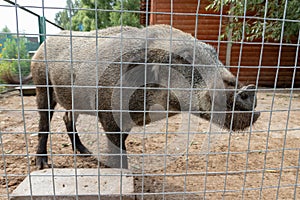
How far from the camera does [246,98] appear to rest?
2027 mm

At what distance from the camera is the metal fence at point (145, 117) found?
1732 mm

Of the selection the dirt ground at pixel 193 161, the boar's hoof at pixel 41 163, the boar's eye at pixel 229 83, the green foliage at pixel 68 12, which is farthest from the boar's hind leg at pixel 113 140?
the boar's eye at pixel 229 83

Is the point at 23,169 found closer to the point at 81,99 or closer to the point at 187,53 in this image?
the point at 81,99

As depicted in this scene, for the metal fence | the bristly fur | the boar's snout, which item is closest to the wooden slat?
the metal fence

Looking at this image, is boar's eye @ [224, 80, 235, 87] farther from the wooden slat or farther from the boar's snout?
the wooden slat

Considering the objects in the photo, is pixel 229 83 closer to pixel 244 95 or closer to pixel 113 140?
pixel 244 95

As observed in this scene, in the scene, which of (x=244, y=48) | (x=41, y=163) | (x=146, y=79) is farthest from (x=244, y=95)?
(x=244, y=48)

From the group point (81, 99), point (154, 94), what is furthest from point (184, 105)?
point (81, 99)

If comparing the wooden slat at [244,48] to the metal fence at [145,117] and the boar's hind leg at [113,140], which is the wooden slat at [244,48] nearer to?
the metal fence at [145,117]

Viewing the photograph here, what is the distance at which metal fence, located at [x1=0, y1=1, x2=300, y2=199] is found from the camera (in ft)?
5.68

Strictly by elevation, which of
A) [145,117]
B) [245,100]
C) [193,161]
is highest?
[245,100]

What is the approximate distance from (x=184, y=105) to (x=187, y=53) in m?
0.48

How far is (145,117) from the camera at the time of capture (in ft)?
8.67

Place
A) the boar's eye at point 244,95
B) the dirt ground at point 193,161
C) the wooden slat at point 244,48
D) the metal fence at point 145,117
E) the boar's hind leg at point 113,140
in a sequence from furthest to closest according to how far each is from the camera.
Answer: the wooden slat at point 244,48, the boar's hind leg at point 113,140, the dirt ground at point 193,161, the boar's eye at point 244,95, the metal fence at point 145,117
